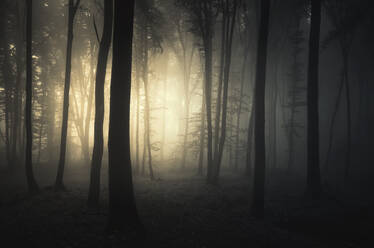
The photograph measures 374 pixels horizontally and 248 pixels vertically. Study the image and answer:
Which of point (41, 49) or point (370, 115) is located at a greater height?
point (41, 49)

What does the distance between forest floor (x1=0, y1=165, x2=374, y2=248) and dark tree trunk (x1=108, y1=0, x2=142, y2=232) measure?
21.6 inches

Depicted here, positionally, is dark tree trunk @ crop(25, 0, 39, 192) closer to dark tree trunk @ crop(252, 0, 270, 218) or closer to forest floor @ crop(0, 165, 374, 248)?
forest floor @ crop(0, 165, 374, 248)

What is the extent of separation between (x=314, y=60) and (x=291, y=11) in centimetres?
1068

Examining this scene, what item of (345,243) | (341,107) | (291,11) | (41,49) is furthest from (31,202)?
(341,107)

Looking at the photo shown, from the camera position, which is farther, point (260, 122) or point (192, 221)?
point (260, 122)

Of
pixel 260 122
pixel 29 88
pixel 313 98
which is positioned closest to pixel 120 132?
pixel 260 122

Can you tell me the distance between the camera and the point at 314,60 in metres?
11.3

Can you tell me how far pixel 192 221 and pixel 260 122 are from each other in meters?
4.67

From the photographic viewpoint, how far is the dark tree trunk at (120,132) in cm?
517

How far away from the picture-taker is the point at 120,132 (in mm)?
5230

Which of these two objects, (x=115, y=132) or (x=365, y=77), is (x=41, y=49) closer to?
(x=115, y=132)

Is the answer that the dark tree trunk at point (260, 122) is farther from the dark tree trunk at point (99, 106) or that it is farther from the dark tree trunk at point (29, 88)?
the dark tree trunk at point (29, 88)

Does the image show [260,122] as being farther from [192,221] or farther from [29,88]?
[29,88]

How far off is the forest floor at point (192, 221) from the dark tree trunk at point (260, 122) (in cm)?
86
